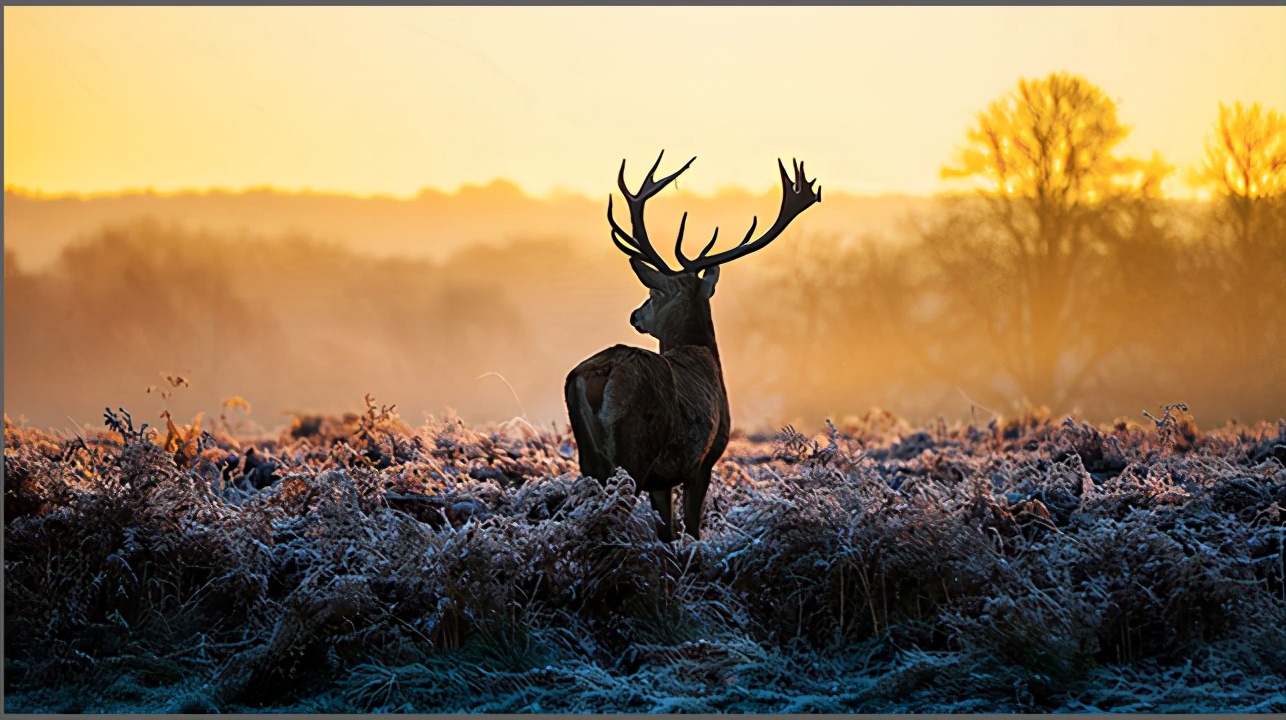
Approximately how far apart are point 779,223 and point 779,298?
15.5m

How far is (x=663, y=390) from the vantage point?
1032cm

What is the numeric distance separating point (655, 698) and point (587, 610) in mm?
1072

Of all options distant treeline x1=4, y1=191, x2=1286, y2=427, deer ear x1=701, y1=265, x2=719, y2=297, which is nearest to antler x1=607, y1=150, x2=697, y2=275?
deer ear x1=701, y1=265, x2=719, y2=297

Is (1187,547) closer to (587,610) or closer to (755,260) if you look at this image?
(587,610)

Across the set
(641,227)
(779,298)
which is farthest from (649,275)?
(779,298)

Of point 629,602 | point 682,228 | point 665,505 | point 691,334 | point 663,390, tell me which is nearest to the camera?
point 629,602

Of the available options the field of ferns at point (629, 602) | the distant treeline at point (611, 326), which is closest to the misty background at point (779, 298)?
the distant treeline at point (611, 326)

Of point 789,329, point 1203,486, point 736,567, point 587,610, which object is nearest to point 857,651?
point 736,567

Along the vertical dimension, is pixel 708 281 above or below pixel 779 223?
below

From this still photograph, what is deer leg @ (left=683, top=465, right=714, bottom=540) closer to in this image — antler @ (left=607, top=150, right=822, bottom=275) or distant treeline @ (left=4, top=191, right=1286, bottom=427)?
antler @ (left=607, top=150, right=822, bottom=275)

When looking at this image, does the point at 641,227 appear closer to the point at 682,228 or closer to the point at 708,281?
the point at 682,228

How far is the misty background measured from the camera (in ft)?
60.8

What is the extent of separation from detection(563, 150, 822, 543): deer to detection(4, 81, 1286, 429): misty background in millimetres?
4674

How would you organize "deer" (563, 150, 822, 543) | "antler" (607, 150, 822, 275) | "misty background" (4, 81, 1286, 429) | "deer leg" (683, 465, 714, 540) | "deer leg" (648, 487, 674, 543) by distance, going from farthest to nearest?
"misty background" (4, 81, 1286, 429) → "antler" (607, 150, 822, 275) → "deer leg" (683, 465, 714, 540) → "deer leg" (648, 487, 674, 543) → "deer" (563, 150, 822, 543)
